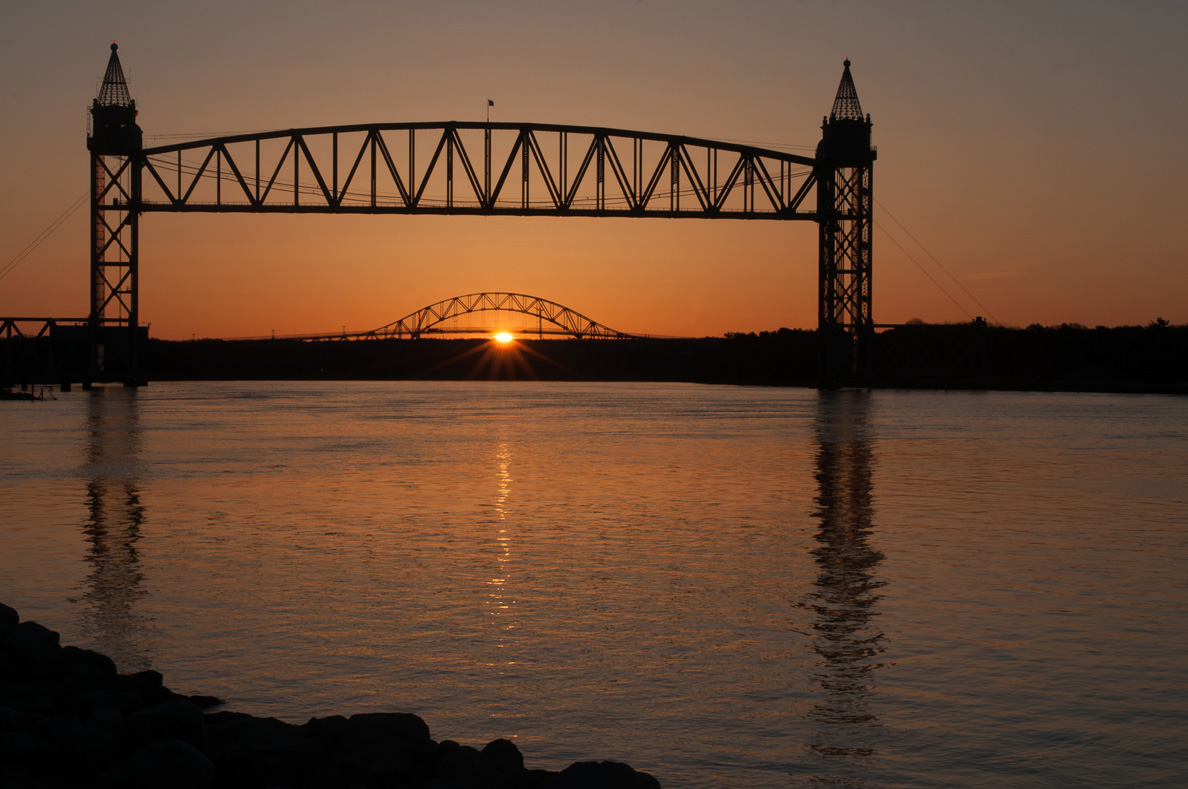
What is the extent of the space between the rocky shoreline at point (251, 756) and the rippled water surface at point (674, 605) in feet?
2.83

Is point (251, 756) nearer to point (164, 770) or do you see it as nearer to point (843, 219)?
point (164, 770)

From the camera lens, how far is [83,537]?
18.8 metres

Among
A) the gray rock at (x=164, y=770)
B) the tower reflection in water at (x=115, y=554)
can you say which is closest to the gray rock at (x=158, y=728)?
the gray rock at (x=164, y=770)

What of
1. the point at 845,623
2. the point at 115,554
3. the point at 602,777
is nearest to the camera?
the point at 602,777

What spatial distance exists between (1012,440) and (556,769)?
3909 centimetres

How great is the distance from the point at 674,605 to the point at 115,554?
8.09 metres

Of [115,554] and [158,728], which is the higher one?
[158,728]

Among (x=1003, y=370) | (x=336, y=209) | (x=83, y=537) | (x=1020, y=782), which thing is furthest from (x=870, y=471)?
(x=1003, y=370)

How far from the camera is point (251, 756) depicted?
7.64m

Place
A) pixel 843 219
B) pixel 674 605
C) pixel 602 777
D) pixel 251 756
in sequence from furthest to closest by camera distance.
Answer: pixel 843 219 < pixel 674 605 < pixel 251 756 < pixel 602 777

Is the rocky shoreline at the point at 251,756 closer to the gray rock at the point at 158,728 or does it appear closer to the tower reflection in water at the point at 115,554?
→ the gray rock at the point at 158,728

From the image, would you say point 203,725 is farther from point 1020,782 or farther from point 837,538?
point 837,538

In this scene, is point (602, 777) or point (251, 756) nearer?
point (602, 777)

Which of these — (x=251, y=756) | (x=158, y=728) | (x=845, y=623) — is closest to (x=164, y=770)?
(x=251, y=756)
